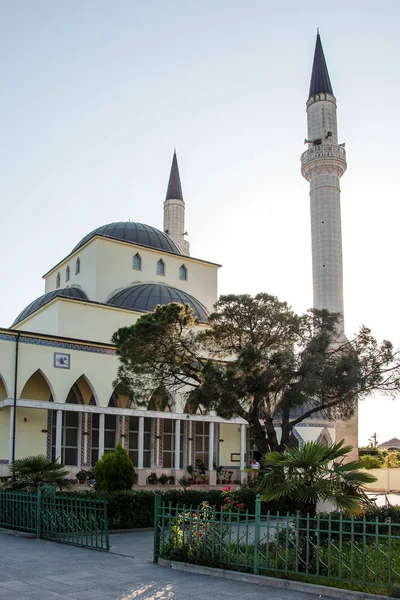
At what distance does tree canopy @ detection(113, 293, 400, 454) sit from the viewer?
15711 millimetres

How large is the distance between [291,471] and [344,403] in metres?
8.75

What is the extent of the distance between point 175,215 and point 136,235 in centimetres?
1321

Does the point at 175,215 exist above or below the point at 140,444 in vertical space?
above

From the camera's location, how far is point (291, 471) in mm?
8430

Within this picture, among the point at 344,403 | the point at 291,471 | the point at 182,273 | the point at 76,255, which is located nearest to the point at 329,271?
the point at 182,273

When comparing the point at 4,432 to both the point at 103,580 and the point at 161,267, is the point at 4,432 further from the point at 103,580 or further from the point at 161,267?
the point at 103,580

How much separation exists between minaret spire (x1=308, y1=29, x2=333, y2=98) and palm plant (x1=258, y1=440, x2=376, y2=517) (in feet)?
95.7

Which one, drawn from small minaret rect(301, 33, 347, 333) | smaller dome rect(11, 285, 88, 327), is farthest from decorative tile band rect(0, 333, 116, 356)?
small minaret rect(301, 33, 347, 333)

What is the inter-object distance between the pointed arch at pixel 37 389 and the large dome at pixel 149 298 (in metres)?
4.86

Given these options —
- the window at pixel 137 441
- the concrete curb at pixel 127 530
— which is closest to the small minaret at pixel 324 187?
the window at pixel 137 441

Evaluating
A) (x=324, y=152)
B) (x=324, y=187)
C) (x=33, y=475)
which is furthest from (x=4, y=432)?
(x=324, y=152)

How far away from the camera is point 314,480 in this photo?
8.31 metres

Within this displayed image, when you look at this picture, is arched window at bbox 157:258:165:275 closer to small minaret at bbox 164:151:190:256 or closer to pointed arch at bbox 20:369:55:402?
pointed arch at bbox 20:369:55:402

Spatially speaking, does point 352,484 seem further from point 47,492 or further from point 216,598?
point 47,492
